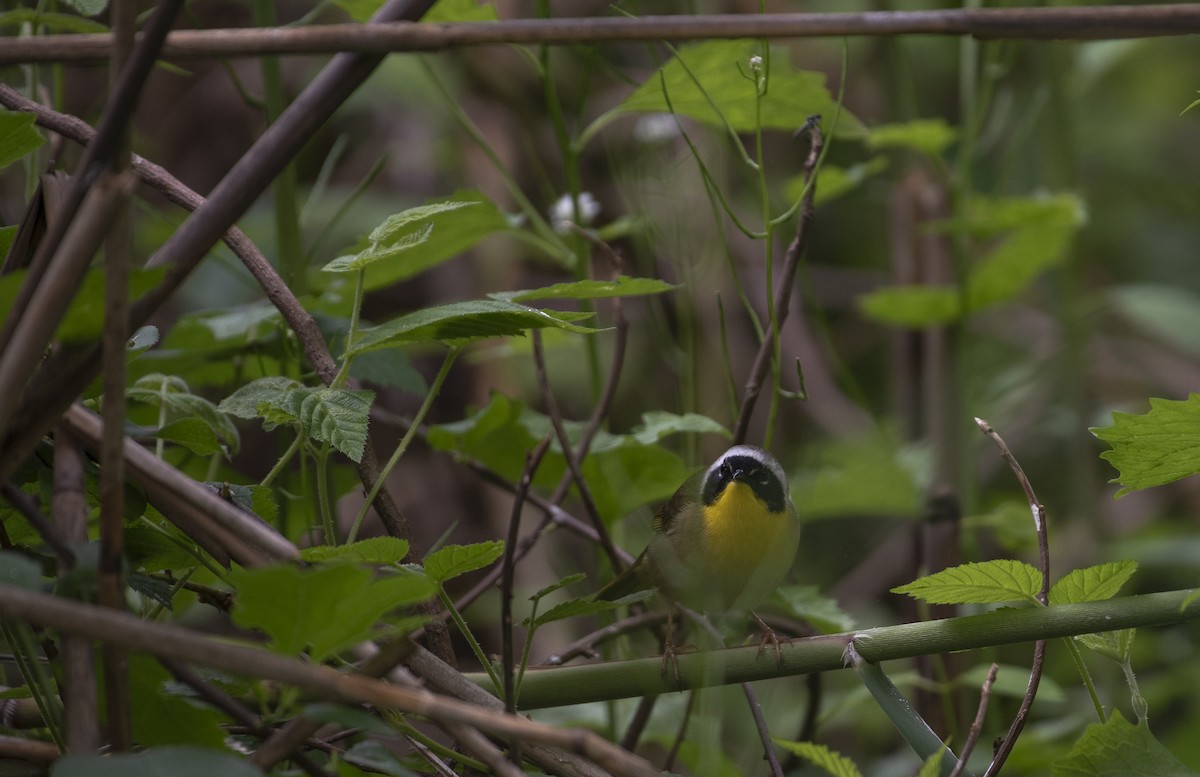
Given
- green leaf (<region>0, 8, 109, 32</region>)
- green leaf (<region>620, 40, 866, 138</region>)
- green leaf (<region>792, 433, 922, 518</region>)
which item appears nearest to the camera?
green leaf (<region>0, 8, 109, 32</region>)

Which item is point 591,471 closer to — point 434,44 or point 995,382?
point 434,44

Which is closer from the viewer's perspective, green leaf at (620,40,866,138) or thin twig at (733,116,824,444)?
thin twig at (733,116,824,444)

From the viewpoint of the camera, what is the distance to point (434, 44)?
107cm

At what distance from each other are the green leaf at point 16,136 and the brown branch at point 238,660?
59 cm

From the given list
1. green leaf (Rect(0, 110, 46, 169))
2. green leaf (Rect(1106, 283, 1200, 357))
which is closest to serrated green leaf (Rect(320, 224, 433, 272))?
green leaf (Rect(0, 110, 46, 169))

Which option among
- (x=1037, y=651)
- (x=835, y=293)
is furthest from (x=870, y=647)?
(x=835, y=293)

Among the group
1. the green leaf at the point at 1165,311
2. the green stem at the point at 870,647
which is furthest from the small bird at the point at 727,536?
the green leaf at the point at 1165,311

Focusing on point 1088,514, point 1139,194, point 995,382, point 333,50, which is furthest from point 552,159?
point 333,50

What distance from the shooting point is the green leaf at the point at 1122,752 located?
Answer: 4.27 feet

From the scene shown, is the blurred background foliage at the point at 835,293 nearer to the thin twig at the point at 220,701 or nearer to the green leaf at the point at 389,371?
the green leaf at the point at 389,371

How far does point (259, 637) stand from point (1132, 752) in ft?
6.69

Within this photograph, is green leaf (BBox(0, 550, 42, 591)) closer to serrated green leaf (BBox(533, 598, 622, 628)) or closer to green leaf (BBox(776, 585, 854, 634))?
serrated green leaf (BBox(533, 598, 622, 628))

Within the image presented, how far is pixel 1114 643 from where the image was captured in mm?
1304

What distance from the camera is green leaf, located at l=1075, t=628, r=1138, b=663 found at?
129cm
